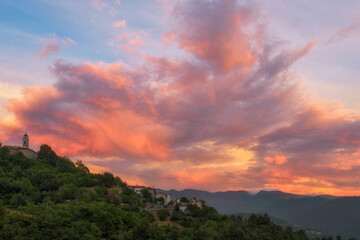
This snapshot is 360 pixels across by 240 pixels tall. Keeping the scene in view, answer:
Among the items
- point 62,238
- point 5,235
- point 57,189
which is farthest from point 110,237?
point 57,189

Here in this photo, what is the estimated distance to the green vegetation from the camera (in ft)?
235

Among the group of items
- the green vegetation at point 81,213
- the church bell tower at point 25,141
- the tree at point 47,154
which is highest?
the church bell tower at point 25,141

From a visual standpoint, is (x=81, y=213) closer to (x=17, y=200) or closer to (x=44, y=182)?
(x=17, y=200)

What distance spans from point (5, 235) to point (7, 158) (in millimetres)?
83782

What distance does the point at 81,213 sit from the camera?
284ft

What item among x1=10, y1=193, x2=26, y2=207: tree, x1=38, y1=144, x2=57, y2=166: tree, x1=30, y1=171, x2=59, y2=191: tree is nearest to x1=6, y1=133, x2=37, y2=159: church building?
x1=38, y1=144, x2=57, y2=166: tree

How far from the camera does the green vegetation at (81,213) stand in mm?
71688

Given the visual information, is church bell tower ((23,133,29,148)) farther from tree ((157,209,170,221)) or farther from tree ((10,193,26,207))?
tree ((157,209,170,221))

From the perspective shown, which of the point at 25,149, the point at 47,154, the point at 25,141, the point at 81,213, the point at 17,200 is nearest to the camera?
the point at 81,213

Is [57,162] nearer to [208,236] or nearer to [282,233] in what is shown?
[208,236]

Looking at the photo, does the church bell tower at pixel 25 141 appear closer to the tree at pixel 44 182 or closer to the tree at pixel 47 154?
the tree at pixel 47 154

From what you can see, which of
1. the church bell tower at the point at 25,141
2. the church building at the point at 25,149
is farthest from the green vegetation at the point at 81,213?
the church bell tower at the point at 25,141

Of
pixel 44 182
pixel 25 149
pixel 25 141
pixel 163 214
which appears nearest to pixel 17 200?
pixel 44 182

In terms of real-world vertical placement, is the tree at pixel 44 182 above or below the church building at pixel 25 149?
below
